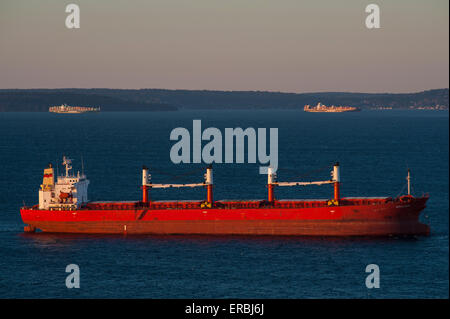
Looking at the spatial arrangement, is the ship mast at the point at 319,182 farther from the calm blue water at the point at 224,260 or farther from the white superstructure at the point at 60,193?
the white superstructure at the point at 60,193

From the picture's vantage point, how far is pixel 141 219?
71688 millimetres

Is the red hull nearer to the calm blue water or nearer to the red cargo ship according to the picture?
the red cargo ship

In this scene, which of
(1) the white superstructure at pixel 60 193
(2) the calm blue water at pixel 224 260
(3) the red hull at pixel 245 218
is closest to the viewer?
(2) the calm blue water at pixel 224 260

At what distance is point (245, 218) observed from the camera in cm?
7025

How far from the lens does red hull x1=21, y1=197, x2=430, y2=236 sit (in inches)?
2689

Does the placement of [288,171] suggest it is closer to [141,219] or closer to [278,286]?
[141,219]

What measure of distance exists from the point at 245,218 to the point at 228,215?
1.55 meters

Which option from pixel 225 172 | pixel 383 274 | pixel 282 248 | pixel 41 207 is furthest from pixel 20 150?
pixel 383 274

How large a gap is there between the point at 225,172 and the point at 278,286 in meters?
62.5

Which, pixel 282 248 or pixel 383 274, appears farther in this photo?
pixel 282 248

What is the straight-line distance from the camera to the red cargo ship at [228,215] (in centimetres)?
6838

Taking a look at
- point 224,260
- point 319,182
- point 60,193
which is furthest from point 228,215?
point 60,193

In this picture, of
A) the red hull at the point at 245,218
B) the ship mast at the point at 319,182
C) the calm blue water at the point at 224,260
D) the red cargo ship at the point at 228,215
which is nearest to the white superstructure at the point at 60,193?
the red cargo ship at the point at 228,215
